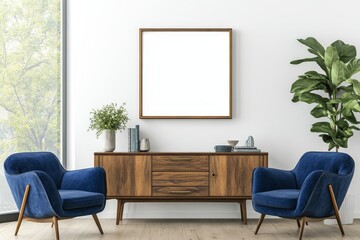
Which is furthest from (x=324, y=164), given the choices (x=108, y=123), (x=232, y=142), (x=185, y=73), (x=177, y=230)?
(x=108, y=123)

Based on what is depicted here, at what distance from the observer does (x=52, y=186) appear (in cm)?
488

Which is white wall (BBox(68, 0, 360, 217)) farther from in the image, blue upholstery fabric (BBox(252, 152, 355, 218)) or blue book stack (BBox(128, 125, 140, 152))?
blue upholstery fabric (BBox(252, 152, 355, 218))

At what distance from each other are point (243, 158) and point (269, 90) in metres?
0.92

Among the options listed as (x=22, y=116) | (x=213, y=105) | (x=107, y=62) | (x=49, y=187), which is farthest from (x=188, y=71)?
(x=49, y=187)

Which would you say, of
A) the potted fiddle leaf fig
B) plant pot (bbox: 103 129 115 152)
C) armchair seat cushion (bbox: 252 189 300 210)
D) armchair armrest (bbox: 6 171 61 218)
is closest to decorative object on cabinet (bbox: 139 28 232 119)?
plant pot (bbox: 103 129 115 152)

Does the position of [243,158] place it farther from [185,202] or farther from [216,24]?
[216,24]

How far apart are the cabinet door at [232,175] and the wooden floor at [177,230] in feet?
1.11

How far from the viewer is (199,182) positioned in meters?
5.95

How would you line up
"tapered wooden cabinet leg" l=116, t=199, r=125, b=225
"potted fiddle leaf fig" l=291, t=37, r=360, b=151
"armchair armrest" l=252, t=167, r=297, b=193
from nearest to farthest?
"armchair armrest" l=252, t=167, r=297, b=193 → "potted fiddle leaf fig" l=291, t=37, r=360, b=151 → "tapered wooden cabinet leg" l=116, t=199, r=125, b=225

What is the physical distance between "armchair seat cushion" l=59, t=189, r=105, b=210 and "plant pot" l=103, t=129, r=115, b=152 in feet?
2.67

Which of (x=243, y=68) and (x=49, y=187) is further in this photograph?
(x=243, y=68)

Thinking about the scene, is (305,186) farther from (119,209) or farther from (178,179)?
(119,209)

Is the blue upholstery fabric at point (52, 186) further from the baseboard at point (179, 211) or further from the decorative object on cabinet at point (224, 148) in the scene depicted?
the decorative object on cabinet at point (224, 148)

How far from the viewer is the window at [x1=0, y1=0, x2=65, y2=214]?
6.16 metres
